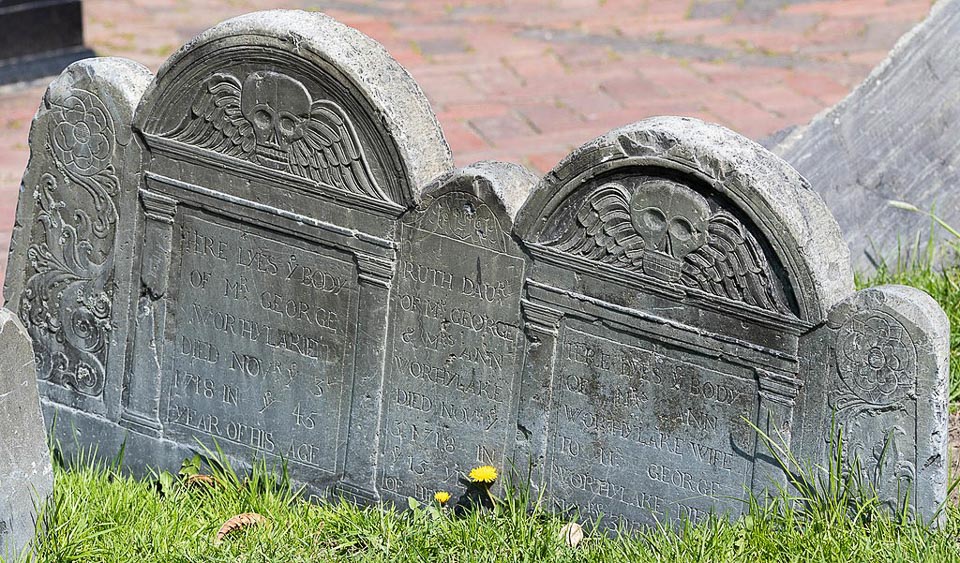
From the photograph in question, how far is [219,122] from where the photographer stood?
3.59 m

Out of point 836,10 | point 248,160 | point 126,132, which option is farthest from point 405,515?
point 836,10

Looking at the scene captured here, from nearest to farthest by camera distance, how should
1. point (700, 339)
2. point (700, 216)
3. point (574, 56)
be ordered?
point (700, 216)
point (700, 339)
point (574, 56)

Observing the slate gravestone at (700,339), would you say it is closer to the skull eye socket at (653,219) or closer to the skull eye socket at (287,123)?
the skull eye socket at (653,219)

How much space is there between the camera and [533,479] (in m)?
3.49

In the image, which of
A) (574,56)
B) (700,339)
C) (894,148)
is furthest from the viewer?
(574,56)

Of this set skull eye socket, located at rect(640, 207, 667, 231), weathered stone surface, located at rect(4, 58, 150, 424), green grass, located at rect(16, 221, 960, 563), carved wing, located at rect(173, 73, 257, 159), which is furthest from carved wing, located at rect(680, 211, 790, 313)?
weathered stone surface, located at rect(4, 58, 150, 424)

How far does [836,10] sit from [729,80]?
141cm

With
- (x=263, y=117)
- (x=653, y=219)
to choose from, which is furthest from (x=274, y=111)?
(x=653, y=219)

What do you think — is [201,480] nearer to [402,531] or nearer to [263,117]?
[402,531]

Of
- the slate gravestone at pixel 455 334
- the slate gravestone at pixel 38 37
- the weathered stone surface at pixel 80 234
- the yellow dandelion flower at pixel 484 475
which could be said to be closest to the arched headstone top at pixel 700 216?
the slate gravestone at pixel 455 334

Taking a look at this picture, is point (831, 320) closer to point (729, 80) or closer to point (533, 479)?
point (533, 479)

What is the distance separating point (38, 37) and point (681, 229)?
211 inches

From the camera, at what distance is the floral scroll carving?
12.4ft

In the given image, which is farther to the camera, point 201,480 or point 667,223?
point 201,480
